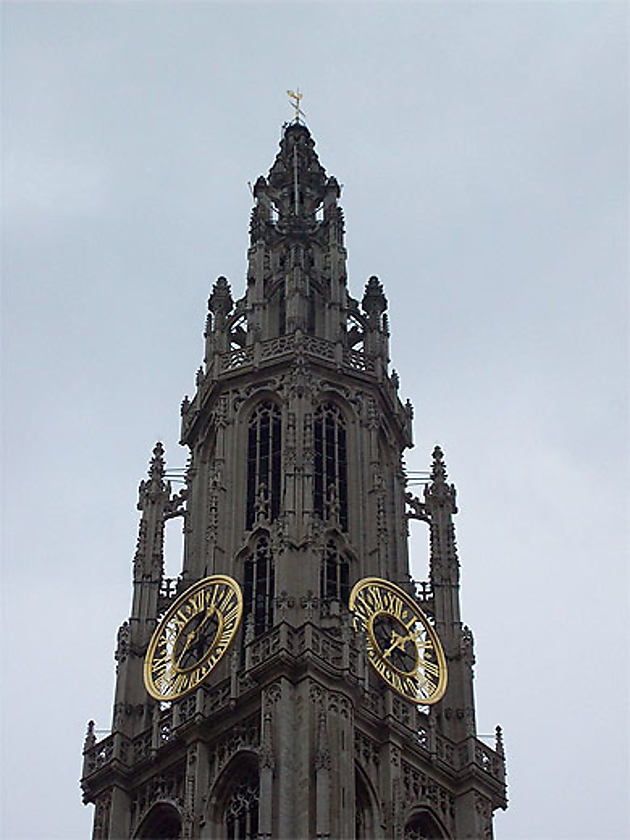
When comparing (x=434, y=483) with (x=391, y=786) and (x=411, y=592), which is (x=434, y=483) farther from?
(x=391, y=786)

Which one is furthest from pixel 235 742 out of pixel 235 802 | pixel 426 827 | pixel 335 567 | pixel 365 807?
pixel 335 567

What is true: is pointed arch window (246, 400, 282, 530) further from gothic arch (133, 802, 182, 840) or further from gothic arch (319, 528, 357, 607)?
gothic arch (133, 802, 182, 840)

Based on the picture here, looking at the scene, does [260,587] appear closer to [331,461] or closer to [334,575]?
[334,575]

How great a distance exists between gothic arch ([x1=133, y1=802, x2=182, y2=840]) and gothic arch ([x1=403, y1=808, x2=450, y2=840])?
7706 millimetres

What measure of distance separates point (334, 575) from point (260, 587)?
8.64 ft

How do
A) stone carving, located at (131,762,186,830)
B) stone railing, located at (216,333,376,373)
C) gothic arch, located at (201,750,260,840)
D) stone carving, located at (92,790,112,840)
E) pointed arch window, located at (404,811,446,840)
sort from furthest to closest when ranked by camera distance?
1. stone railing, located at (216,333,376,373)
2. stone carving, located at (92,790,112,840)
3. pointed arch window, located at (404,811,446,840)
4. stone carving, located at (131,762,186,830)
5. gothic arch, located at (201,750,260,840)

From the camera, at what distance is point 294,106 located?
93.8m

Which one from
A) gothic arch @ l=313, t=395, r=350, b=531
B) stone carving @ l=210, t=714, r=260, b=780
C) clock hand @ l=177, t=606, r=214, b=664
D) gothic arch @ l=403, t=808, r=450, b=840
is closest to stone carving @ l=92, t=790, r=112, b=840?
stone carving @ l=210, t=714, r=260, b=780

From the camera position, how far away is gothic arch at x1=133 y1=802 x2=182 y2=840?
64312 mm

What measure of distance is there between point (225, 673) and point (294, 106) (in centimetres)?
3634

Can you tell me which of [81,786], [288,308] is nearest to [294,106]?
[288,308]

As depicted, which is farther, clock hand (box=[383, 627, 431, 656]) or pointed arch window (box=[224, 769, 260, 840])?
clock hand (box=[383, 627, 431, 656])

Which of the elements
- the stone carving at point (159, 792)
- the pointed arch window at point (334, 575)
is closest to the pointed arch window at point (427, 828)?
the stone carving at point (159, 792)

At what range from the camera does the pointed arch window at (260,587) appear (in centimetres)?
6719
